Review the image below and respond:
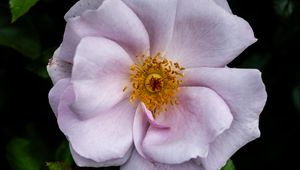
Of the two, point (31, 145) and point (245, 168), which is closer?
point (31, 145)

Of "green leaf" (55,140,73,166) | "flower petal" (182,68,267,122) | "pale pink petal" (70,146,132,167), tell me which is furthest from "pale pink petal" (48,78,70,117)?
"flower petal" (182,68,267,122)

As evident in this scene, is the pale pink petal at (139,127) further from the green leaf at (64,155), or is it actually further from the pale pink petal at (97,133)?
the green leaf at (64,155)

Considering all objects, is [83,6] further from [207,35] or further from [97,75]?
[207,35]

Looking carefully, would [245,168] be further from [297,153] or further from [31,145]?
[31,145]

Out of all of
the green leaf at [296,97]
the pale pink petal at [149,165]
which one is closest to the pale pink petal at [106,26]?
the pale pink petal at [149,165]

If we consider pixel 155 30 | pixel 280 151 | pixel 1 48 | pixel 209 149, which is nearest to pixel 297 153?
pixel 280 151

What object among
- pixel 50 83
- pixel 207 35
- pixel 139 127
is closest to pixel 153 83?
pixel 139 127

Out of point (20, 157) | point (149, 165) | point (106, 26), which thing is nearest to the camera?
point (106, 26)

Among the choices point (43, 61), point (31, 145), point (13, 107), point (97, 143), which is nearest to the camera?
point (97, 143)
